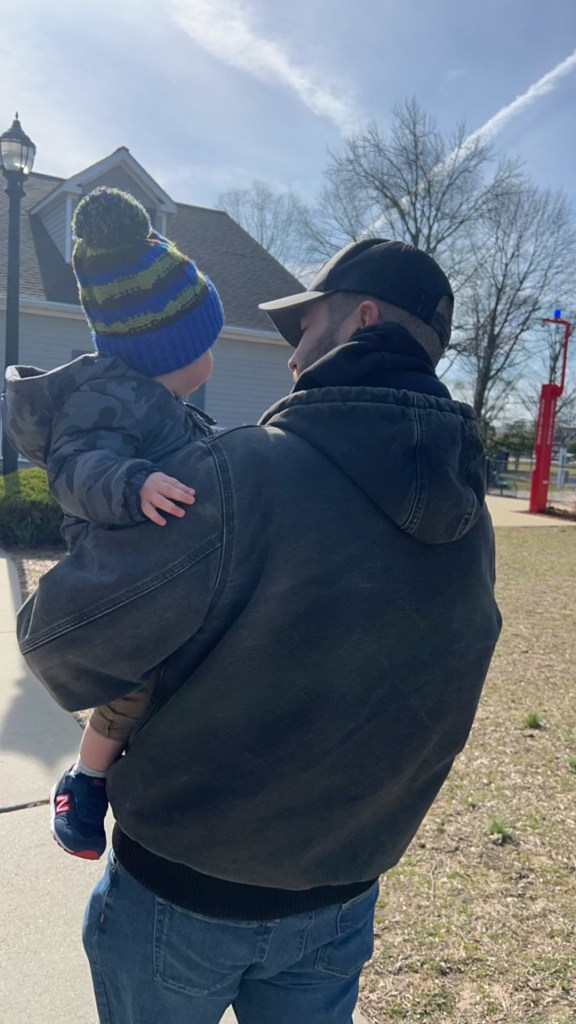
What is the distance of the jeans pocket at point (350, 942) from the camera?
129 cm

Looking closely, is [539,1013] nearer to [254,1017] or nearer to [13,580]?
[254,1017]

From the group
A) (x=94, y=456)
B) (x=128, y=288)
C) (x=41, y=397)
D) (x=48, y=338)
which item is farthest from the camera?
(x=48, y=338)

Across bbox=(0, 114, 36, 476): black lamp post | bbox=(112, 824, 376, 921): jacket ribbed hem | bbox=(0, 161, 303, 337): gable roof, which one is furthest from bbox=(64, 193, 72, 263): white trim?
bbox=(112, 824, 376, 921): jacket ribbed hem

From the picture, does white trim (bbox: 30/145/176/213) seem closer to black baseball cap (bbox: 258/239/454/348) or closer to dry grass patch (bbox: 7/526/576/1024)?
dry grass patch (bbox: 7/526/576/1024)

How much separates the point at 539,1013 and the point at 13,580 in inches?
219

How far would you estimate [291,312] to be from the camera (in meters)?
1.36

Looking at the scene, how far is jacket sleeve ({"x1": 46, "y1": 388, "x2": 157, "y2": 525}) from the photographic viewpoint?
1.23 metres

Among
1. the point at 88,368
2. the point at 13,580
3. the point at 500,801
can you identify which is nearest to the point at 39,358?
the point at 13,580

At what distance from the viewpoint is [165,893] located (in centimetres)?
117

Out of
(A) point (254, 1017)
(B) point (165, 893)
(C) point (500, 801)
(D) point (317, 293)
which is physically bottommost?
(C) point (500, 801)

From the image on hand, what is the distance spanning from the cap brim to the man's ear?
7cm

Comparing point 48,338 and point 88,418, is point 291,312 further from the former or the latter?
point 48,338

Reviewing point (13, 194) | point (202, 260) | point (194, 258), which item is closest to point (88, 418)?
point (13, 194)

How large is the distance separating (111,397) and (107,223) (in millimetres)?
401
